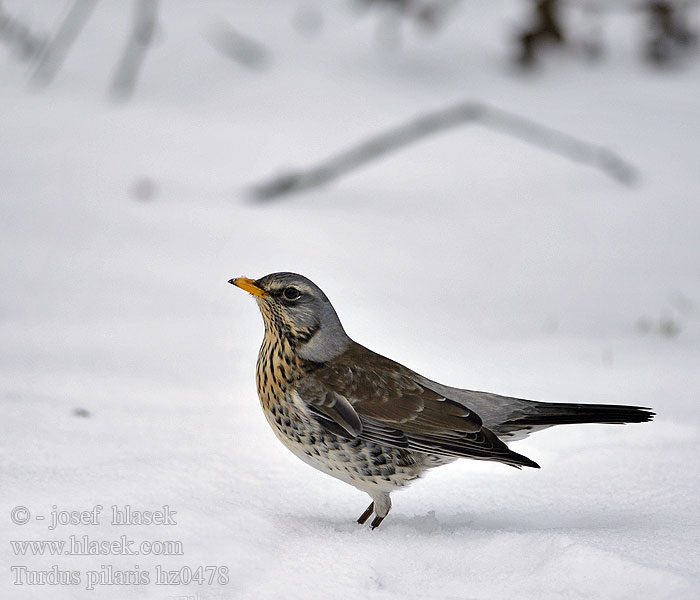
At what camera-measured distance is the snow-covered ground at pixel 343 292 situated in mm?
3303

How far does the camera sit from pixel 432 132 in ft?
27.1

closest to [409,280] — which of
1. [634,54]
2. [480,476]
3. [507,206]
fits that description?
[507,206]

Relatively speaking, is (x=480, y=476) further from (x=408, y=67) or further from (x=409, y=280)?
(x=408, y=67)

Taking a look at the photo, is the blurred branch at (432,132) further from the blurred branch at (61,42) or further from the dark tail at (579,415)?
the dark tail at (579,415)

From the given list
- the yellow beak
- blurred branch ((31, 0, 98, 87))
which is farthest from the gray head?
blurred branch ((31, 0, 98, 87))

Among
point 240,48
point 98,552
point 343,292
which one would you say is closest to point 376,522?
point 98,552

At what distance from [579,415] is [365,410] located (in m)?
0.79

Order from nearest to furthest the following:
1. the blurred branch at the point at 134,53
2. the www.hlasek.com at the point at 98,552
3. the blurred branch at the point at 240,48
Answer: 1. the www.hlasek.com at the point at 98,552
2. the blurred branch at the point at 134,53
3. the blurred branch at the point at 240,48

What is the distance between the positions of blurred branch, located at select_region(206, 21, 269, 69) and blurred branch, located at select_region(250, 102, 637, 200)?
6.12ft

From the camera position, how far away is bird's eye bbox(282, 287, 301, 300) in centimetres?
399

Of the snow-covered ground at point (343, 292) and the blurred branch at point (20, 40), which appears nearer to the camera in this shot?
the snow-covered ground at point (343, 292)

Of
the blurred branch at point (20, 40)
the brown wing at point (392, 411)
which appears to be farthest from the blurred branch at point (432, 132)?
the brown wing at point (392, 411)


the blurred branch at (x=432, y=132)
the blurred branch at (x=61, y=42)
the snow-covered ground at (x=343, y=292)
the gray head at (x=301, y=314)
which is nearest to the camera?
the snow-covered ground at (x=343, y=292)

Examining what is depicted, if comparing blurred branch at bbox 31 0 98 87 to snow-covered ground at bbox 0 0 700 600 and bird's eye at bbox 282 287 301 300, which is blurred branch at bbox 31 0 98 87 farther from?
bird's eye at bbox 282 287 301 300
